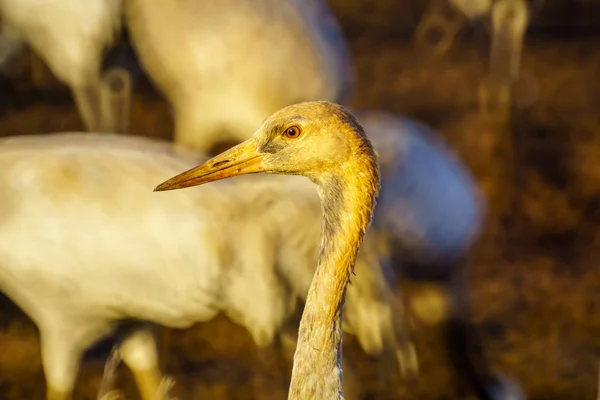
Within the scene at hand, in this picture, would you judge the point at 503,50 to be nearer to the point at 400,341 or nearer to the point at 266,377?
the point at 266,377

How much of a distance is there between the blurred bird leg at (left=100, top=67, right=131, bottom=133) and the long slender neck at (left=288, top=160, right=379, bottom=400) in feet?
9.14

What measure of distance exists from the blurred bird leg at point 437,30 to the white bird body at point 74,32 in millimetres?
3598

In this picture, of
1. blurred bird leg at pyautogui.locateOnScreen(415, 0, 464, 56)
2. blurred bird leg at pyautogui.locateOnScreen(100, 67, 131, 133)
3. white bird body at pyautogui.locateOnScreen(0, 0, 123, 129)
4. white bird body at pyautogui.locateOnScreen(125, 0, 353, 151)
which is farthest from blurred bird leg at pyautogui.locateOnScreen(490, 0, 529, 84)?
white bird body at pyautogui.locateOnScreen(0, 0, 123, 129)

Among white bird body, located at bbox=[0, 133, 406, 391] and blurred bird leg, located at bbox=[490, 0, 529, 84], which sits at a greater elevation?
white bird body, located at bbox=[0, 133, 406, 391]

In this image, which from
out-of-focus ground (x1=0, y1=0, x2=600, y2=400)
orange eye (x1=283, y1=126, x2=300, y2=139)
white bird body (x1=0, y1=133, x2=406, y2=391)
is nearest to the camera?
orange eye (x1=283, y1=126, x2=300, y2=139)

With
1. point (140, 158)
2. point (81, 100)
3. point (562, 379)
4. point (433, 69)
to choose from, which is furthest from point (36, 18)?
point (433, 69)

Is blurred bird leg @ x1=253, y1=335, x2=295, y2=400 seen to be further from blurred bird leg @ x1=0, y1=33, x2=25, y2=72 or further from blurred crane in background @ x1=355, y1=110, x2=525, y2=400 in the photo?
blurred bird leg @ x1=0, y1=33, x2=25, y2=72

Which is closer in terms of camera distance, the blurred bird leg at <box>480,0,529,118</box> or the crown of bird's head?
the crown of bird's head

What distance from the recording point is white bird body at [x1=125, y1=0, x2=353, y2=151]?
4547mm

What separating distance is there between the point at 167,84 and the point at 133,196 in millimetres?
1355

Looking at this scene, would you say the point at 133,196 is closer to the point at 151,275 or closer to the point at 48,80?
the point at 151,275

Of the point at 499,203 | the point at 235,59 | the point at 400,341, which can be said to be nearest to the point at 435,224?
the point at 400,341

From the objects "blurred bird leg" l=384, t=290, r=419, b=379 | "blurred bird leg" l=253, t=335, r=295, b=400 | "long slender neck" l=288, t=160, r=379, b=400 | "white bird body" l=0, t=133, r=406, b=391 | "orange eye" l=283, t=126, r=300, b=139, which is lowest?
"blurred bird leg" l=253, t=335, r=295, b=400

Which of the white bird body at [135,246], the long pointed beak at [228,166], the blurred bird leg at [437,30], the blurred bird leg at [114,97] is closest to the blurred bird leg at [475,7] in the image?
the blurred bird leg at [437,30]
